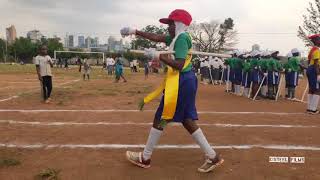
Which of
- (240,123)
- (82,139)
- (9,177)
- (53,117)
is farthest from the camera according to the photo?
(53,117)

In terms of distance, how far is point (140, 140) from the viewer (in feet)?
26.6

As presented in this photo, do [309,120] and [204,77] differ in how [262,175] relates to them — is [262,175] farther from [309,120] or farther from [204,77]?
[204,77]

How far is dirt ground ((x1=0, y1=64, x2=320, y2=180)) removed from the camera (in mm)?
6141

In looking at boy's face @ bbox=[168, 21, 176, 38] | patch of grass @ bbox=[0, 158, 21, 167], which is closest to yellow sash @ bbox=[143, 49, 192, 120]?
boy's face @ bbox=[168, 21, 176, 38]

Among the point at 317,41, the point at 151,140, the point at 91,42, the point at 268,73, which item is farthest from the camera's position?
→ the point at 91,42

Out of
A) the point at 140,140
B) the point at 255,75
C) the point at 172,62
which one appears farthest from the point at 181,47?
the point at 255,75

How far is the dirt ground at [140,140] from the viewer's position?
242 inches

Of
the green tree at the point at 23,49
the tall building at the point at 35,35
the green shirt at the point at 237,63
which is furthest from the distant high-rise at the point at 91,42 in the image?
the green shirt at the point at 237,63

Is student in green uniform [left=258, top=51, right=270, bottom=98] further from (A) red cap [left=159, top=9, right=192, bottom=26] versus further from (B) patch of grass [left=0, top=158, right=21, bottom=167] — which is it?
(B) patch of grass [left=0, top=158, right=21, bottom=167]

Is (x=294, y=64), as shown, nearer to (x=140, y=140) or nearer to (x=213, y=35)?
(x=140, y=140)

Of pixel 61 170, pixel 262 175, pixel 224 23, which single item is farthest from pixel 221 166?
pixel 224 23

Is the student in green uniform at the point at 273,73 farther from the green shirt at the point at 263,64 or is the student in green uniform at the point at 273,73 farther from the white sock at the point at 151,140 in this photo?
the white sock at the point at 151,140

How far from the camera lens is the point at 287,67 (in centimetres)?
1756

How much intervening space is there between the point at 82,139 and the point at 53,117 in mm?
3081
